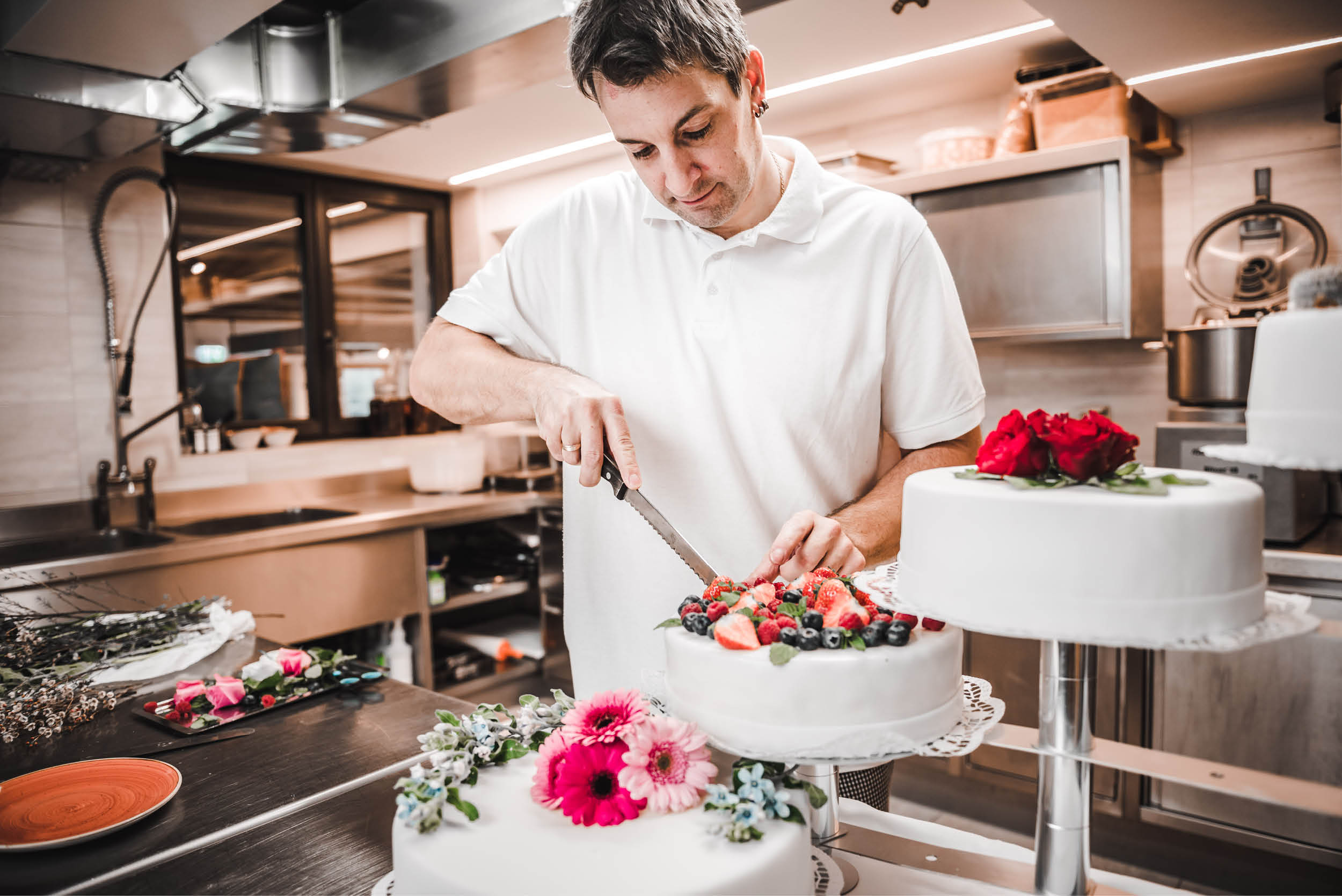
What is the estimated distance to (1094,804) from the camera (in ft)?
8.87

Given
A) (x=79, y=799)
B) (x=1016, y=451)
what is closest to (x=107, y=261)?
(x=79, y=799)

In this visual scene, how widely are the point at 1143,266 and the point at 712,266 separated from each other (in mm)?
1967

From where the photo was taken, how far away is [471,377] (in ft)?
5.13

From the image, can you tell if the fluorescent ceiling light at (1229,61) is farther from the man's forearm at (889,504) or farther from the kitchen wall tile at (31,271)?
the kitchen wall tile at (31,271)

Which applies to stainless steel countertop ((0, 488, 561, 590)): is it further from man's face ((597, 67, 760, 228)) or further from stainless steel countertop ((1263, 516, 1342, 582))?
stainless steel countertop ((1263, 516, 1342, 582))

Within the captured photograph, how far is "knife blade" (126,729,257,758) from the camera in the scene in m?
1.32

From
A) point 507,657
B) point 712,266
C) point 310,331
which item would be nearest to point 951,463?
point 712,266

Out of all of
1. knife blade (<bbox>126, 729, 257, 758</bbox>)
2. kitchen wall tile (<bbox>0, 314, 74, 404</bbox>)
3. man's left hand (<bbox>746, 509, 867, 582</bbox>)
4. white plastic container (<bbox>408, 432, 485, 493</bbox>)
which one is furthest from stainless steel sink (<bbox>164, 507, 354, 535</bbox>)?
man's left hand (<bbox>746, 509, 867, 582</bbox>)

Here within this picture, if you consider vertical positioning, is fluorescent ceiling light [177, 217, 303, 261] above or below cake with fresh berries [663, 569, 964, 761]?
above

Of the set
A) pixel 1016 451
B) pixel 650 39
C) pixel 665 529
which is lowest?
pixel 665 529

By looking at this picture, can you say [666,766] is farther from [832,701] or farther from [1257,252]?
[1257,252]

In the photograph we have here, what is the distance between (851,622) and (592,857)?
1.02 ft

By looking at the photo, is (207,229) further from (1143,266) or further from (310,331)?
(1143,266)

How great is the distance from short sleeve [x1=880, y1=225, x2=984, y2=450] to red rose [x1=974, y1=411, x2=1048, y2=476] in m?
0.66
